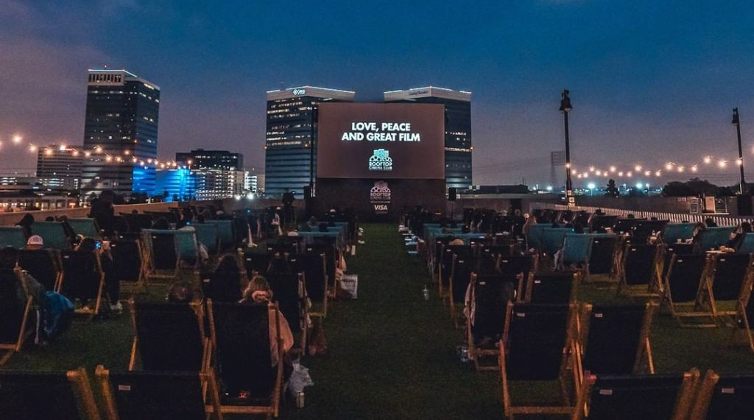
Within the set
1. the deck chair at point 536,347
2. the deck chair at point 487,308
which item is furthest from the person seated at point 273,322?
the deck chair at point 487,308

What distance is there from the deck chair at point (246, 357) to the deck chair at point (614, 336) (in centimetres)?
201

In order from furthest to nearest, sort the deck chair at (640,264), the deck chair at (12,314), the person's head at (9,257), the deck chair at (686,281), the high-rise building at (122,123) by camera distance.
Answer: the high-rise building at (122,123), the deck chair at (640,264), the deck chair at (686,281), the person's head at (9,257), the deck chair at (12,314)

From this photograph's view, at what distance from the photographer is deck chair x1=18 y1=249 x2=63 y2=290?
16.0 ft

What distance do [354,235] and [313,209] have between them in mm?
10119

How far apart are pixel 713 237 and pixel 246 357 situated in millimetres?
8694

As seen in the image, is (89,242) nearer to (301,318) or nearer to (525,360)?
(301,318)

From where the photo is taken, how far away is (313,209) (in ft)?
76.5

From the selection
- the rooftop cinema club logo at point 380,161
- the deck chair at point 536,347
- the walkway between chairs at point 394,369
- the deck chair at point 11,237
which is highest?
the rooftop cinema club logo at point 380,161

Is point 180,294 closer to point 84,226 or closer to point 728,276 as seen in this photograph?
point 728,276

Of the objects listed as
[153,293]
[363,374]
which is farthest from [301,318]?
[153,293]

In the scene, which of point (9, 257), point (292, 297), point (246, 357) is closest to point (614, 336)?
point (246, 357)

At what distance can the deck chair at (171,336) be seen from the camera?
8.98ft

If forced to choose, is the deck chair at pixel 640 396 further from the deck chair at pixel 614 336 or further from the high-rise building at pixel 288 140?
the high-rise building at pixel 288 140

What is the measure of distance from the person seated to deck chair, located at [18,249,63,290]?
3021mm
